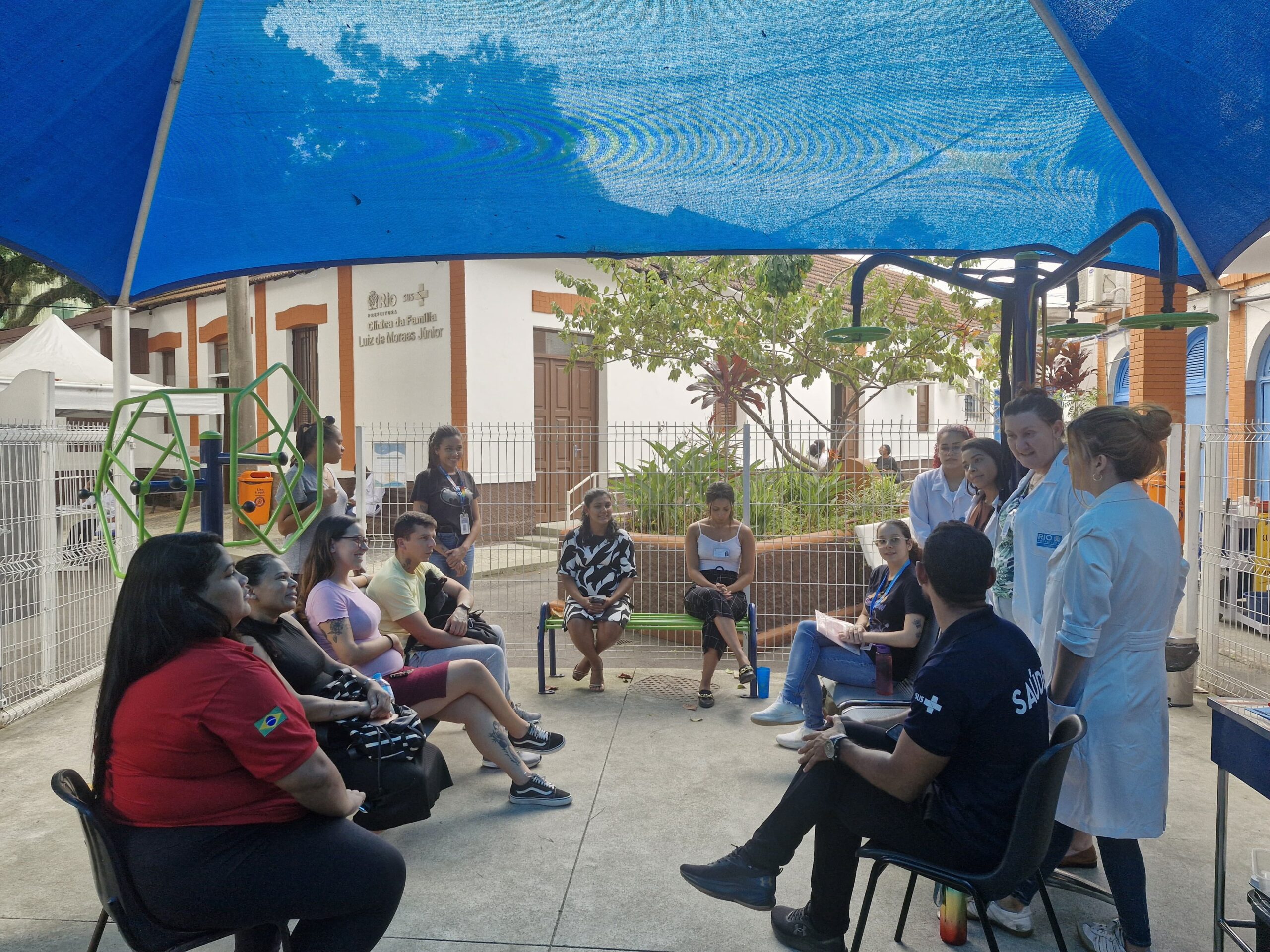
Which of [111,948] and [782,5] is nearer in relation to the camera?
[111,948]

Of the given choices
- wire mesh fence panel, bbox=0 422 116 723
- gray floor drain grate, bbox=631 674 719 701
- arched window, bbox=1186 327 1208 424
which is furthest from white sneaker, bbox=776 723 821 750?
arched window, bbox=1186 327 1208 424

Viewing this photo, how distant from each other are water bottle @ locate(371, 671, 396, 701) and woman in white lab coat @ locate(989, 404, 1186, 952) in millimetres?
2431

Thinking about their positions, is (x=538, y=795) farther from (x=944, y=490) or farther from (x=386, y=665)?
(x=944, y=490)

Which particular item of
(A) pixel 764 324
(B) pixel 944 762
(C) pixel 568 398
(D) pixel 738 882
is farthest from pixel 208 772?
(C) pixel 568 398

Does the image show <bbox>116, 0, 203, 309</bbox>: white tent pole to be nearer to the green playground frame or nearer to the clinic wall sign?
the green playground frame

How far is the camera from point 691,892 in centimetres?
314

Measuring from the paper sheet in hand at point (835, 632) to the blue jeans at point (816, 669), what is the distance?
2 centimetres

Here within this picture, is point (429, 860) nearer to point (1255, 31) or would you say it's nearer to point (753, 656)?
point (753, 656)

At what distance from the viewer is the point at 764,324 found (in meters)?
10.9

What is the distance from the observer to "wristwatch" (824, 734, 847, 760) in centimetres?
256

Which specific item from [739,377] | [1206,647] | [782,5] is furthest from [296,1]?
[739,377]

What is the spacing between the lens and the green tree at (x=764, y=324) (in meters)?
10.6

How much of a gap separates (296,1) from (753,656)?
14.3 ft

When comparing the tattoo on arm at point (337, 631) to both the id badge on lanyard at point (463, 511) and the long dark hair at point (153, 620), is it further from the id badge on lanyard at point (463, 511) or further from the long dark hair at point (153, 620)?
the id badge on lanyard at point (463, 511)
